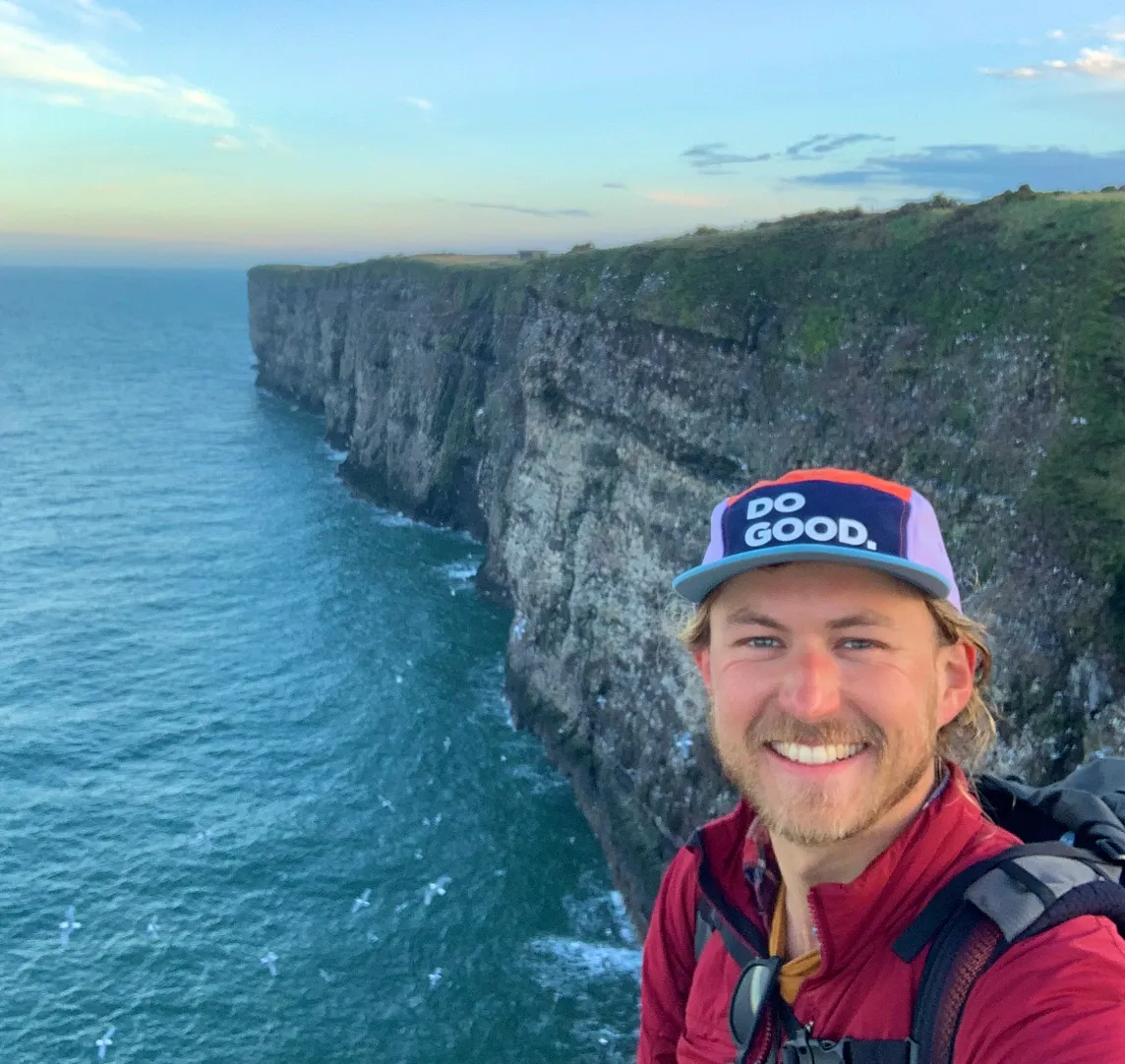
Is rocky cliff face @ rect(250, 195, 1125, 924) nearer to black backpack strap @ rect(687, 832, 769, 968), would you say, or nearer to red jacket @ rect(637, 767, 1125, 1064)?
black backpack strap @ rect(687, 832, 769, 968)

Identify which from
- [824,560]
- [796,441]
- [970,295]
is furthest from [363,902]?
[824,560]

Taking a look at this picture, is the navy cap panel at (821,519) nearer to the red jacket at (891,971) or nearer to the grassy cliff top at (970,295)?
the red jacket at (891,971)

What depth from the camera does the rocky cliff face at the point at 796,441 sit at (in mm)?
22906

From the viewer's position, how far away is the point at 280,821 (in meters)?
39.4

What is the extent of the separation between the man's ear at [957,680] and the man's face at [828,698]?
0.69 ft

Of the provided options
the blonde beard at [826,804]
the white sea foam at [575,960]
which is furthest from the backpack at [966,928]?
the white sea foam at [575,960]

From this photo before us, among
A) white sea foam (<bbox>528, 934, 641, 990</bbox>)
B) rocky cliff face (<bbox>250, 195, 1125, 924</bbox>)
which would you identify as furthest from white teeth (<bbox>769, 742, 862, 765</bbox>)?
white sea foam (<bbox>528, 934, 641, 990</bbox>)

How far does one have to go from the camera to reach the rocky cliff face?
902 inches

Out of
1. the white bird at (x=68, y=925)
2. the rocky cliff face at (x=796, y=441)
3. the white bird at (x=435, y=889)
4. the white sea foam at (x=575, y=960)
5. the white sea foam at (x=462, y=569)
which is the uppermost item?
the rocky cliff face at (x=796, y=441)

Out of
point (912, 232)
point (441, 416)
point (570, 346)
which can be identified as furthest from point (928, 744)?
point (441, 416)

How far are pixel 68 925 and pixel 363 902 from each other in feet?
34.9

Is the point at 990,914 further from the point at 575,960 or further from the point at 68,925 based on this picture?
the point at 68,925

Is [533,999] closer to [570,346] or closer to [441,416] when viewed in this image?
[570,346]

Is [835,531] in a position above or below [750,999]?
above
